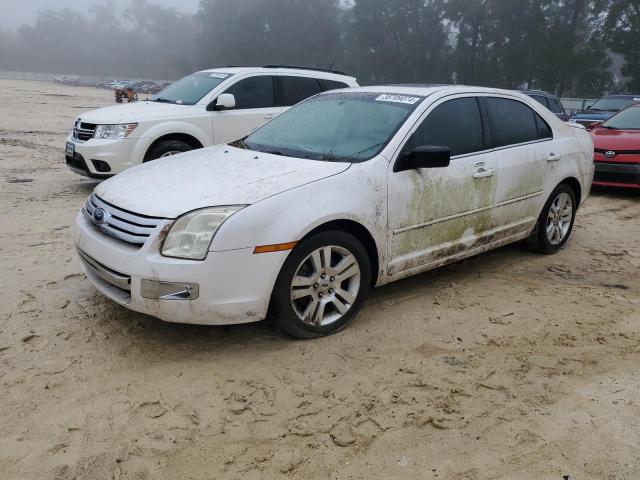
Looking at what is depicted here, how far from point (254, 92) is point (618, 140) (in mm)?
5475

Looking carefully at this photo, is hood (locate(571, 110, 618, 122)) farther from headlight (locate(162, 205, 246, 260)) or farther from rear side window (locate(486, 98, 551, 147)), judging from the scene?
headlight (locate(162, 205, 246, 260))

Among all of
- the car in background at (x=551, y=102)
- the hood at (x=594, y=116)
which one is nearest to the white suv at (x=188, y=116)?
the car in background at (x=551, y=102)

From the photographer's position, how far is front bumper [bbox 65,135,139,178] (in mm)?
7570

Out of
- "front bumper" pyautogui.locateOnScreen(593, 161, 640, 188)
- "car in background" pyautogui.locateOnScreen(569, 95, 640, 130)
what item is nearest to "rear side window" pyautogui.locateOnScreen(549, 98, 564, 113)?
"car in background" pyautogui.locateOnScreen(569, 95, 640, 130)

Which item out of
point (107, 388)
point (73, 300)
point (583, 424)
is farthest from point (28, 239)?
point (583, 424)

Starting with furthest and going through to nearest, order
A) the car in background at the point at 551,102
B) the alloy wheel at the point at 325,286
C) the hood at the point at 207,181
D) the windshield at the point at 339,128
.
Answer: the car in background at the point at 551,102 → the windshield at the point at 339,128 → the alloy wheel at the point at 325,286 → the hood at the point at 207,181

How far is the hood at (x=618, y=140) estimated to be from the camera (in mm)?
8545

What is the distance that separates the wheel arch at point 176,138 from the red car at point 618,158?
5953mm

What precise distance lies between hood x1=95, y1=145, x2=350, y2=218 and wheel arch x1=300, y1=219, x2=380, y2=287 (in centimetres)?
31

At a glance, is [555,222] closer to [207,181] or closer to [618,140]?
[207,181]

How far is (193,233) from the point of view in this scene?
333cm

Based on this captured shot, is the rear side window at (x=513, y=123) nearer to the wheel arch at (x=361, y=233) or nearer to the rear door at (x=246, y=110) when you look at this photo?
the wheel arch at (x=361, y=233)

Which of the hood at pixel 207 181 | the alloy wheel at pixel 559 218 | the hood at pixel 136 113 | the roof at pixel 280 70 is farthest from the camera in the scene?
the roof at pixel 280 70

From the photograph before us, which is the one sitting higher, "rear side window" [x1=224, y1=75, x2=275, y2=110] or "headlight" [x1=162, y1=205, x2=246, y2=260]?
"rear side window" [x1=224, y1=75, x2=275, y2=110]
